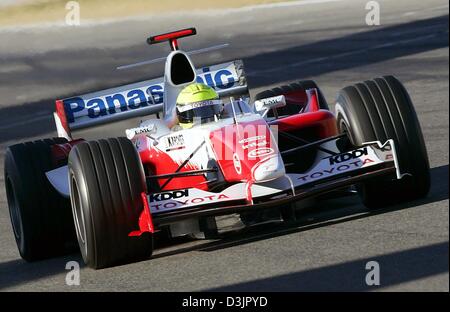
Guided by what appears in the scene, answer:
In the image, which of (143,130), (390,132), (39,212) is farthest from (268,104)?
(39,212)

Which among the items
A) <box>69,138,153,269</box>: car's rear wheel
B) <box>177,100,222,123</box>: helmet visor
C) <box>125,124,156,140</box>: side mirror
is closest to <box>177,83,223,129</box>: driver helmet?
<box>177,100,222,123</box>: helmet visor

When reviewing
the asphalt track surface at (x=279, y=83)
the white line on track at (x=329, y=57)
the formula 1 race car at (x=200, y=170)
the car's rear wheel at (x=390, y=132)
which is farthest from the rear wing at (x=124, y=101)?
the white line on track at (x=329, y=57)

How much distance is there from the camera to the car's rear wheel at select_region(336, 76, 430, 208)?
10.3 metres

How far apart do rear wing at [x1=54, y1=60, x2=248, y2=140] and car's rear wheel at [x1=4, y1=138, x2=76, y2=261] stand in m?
1.37

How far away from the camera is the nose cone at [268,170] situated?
32.6ft

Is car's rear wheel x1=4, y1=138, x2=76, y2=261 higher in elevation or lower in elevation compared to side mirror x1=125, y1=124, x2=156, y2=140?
lower

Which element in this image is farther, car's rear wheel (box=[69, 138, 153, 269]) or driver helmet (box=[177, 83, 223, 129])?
driver helmet (box=[177, 83, 223, 129])

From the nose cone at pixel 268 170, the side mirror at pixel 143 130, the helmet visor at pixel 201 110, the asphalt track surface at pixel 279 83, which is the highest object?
the helmet visor at pixel 201 110

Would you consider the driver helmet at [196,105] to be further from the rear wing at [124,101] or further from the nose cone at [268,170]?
the rear wing at [124,101]

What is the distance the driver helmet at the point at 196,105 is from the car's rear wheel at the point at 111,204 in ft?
4.46

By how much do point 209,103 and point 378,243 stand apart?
8.11 ft

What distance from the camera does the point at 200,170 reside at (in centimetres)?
1044

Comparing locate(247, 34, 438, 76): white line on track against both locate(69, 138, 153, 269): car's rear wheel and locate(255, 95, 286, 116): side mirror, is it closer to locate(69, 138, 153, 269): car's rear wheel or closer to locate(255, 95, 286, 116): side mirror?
locate(255, 95, 286, 116): side mirror
